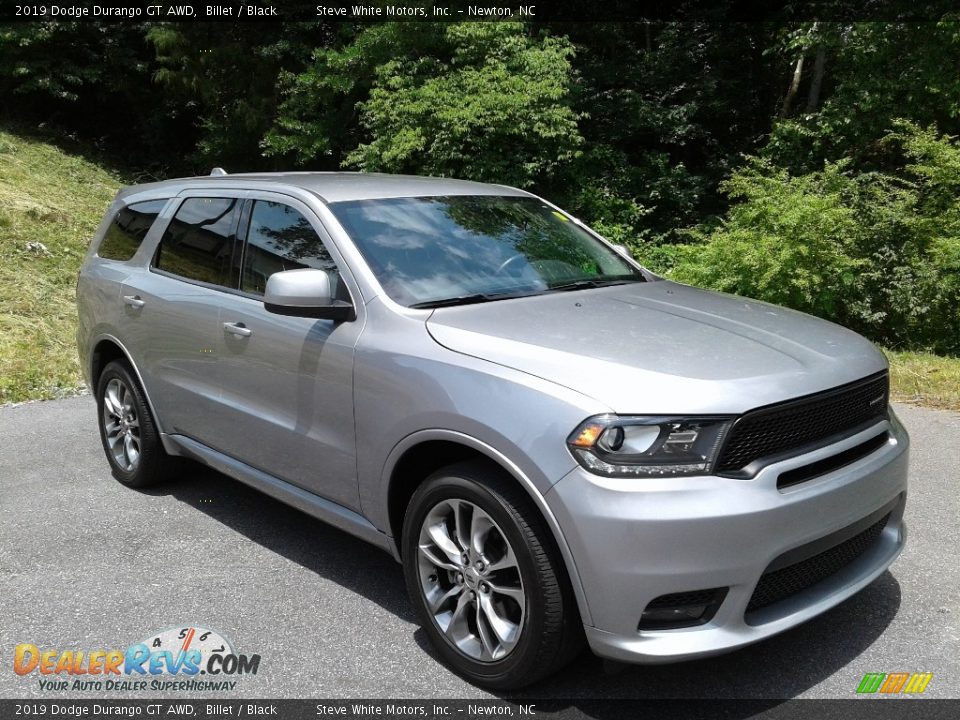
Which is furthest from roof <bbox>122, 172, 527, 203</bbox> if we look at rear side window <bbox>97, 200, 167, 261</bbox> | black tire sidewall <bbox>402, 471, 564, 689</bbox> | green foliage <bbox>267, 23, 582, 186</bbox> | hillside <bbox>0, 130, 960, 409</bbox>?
green foliage <bbox>267, 23, 582, 186</bbox>

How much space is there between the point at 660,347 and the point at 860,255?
772 cm

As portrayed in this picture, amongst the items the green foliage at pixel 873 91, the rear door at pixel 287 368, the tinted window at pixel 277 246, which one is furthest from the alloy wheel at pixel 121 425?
the green foliage at pixel 873 91

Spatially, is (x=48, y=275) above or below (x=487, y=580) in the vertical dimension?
below

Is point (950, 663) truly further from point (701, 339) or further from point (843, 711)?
point (701, 339)

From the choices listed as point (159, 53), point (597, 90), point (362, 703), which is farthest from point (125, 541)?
point (159, 53)

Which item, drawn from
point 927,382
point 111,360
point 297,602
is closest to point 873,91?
point 927,382

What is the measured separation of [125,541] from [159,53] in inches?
817

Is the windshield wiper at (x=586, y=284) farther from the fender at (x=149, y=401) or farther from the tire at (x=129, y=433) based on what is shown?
the tire at (x=129, y=433)

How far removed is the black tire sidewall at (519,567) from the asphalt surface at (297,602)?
12 centimetres

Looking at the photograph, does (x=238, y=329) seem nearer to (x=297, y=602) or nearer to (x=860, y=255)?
(x=297, y=602)

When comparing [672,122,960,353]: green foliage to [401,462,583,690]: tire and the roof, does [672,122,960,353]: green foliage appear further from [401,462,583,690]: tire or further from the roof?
[401,462,583,690]: tire

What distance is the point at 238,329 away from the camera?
4.28 m

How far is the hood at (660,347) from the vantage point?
2920 mm

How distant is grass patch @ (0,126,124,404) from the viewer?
28.8 ft
